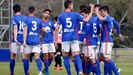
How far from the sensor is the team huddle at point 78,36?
669 inches

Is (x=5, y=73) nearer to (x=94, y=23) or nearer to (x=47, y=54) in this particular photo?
(x=47, y=54)

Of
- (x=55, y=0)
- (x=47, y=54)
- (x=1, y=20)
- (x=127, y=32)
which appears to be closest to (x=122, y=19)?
(x=127, y=32)

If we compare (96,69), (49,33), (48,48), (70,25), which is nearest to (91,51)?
(96,69)

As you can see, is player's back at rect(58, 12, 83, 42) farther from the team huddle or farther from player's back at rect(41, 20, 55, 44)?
player's back at rect(41, 20, 55, 44)

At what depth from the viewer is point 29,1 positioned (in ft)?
176

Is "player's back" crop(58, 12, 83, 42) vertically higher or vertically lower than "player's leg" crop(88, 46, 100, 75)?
higher

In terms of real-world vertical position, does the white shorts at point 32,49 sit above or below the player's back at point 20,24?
below

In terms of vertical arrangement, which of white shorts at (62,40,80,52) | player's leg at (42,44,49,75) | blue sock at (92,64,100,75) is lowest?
blue sock at (92,64,100,75)

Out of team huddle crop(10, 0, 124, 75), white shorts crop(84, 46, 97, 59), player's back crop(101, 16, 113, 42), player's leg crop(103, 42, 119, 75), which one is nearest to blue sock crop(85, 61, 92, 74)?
team huddle crop(10, 0, 124, 75)

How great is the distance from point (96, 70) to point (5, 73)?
551cm

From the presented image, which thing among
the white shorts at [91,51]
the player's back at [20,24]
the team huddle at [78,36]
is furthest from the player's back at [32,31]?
the white shorts at [91,51]

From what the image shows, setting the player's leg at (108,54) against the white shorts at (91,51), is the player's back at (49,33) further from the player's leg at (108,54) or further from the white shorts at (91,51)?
the player's leg at (108,54)

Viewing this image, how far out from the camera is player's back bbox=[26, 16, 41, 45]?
724 inches

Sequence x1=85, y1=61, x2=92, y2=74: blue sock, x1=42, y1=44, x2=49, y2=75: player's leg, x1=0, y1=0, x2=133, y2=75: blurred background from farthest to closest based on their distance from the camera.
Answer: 1. x1=0, y1=0, x2=133, y2=75: blurred background
2. x1=42, y1=44, x2=49, y2=75: player's leg
3. x1=85, y1=61, x2=92, y2=74: blue sock
